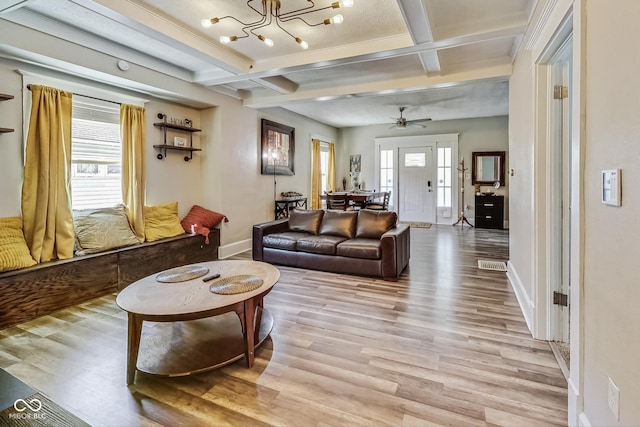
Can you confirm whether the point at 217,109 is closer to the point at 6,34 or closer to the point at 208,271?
the point at 6,34

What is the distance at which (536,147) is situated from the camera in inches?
93.3

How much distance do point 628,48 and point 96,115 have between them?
15.1 feet

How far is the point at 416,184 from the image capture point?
8.62m

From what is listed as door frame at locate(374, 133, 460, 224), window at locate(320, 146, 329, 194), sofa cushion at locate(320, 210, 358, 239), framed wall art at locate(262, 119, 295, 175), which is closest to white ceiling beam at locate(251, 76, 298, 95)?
framed wall art at locate(262, 119, 295, 175)

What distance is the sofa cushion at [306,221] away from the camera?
4.68 metres

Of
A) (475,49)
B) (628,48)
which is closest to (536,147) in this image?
(628,48)

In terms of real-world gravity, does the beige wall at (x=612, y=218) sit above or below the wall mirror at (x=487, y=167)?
below

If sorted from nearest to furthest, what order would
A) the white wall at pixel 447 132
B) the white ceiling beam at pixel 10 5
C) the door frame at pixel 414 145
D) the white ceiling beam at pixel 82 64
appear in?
the white ceiling beam at pixel 10 5, the white ceiling beam at pixel 82 64, the white wall at pixel 447 132, the door frame at pixel 414 145

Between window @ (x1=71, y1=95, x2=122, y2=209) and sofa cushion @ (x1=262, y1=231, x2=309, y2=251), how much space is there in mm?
1957

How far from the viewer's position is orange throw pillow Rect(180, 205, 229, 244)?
15.3 ft

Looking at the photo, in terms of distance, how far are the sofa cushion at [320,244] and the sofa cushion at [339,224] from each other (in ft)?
0.34

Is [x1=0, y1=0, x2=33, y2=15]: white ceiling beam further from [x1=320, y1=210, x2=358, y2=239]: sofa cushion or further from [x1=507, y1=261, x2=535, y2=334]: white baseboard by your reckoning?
[x1=507, y1=261, x2=535, y2=334]: white baseboard

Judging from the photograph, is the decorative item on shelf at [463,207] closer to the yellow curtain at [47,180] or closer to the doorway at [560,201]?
the doorway at [560,201]

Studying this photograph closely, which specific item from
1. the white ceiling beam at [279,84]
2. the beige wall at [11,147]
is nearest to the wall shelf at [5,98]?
the beige wall at [11,147]
